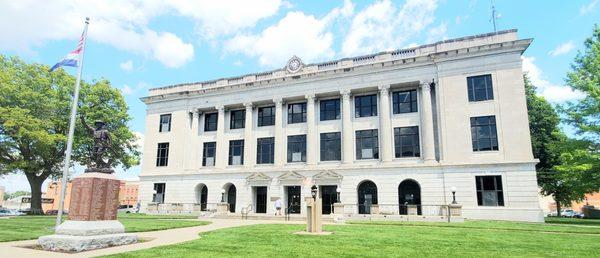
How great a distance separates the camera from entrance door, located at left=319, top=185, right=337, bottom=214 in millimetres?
37594

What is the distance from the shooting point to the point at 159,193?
45250 mm

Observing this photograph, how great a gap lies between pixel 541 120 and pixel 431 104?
55.1 feet

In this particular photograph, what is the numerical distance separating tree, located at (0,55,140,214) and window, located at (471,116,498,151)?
33.8 m

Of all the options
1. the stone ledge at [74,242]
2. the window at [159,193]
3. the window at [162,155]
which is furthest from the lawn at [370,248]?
the window at [162,155]

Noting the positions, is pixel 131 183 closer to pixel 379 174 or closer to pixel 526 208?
pixel 379 174

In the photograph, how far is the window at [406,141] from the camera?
117 ft

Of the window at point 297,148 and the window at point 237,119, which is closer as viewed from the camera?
the window at point 297,148

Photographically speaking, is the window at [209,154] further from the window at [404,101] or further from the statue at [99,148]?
the statue at [99,148]

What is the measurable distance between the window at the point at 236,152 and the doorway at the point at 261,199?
402 centimetres

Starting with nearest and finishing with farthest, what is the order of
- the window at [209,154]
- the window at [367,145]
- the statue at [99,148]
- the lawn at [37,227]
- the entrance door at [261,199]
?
the statue at [99,148]
the lawn at [37,227]
the window at [367,145]
the entrance door at [261,199]
the window at [209,154]

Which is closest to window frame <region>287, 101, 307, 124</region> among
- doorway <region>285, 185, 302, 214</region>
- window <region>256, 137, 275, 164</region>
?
window <region>256, 137, 275, 164</region>

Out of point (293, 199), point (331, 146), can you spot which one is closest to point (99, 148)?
point (293, 199)

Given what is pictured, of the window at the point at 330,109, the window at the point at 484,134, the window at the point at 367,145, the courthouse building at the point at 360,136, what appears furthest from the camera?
the window at the point at 330,109

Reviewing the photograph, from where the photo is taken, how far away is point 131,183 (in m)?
120
